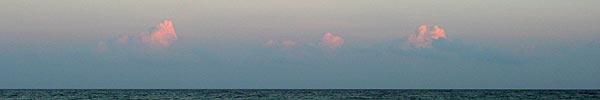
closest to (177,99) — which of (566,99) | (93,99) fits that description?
(93,99)

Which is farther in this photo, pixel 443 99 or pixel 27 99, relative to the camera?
pixel 443 99

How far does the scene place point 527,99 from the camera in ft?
468

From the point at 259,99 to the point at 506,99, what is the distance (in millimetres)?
37040

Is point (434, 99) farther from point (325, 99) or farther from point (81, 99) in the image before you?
point (81, 99)

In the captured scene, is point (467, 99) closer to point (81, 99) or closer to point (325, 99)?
point (325, 99)

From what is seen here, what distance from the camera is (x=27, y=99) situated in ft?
422

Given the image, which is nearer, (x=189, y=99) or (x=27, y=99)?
(x=27, y=99)

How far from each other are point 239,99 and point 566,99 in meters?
48.5

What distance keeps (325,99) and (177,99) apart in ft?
72.0

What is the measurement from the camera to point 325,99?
139m

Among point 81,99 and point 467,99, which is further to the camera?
point 467,99

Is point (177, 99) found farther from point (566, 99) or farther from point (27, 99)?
point (566, 99)

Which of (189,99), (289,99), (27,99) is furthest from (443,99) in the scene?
(27,99)

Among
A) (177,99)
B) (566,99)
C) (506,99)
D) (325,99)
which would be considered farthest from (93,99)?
(566,99)
